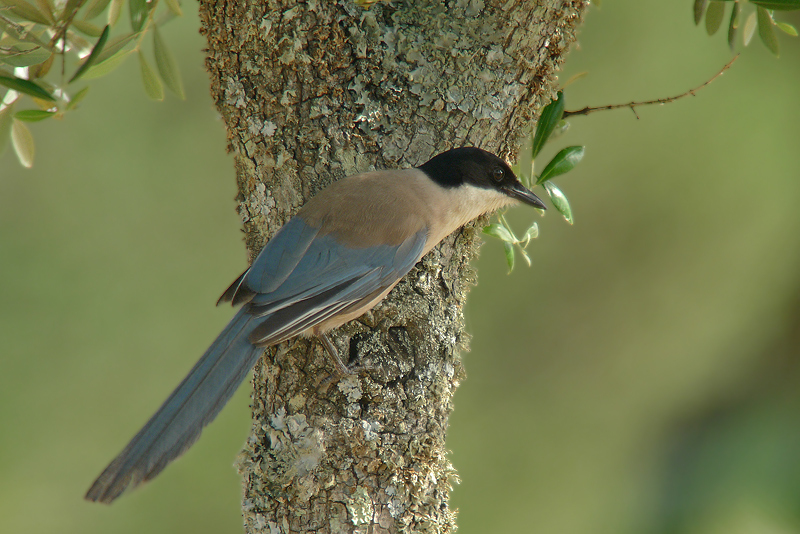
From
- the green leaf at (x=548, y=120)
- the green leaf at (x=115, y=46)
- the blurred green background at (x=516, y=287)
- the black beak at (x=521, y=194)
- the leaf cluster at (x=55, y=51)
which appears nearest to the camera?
the leaf cluster at (x=55, y=51)

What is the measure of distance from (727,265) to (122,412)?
3.37 m

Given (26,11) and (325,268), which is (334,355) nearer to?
(325,268)

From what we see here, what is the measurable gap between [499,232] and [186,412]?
858 mm

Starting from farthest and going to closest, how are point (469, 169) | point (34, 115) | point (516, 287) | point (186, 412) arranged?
1. point (516, 287)
2. point (469, 169)
3. point (34, 115)
4. point (186, 412)

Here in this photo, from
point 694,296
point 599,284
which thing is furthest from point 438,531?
point 694,296

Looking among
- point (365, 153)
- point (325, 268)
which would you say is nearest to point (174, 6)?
point (365, 153)

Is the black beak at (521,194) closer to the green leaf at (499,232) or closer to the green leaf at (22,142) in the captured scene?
the green leaf at (499,232)

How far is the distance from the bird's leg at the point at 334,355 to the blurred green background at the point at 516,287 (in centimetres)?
209

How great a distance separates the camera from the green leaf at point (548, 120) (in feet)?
5.53

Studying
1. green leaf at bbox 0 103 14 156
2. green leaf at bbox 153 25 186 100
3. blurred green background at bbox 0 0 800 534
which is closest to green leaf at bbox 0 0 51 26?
green leaf at bbox 153 25 186 100

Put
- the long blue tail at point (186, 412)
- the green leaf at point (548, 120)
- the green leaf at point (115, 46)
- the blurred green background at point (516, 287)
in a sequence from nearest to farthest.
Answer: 1. the long blue tail at point (186, 412)
2. the green leaf at point (115, 46)
3. the green leaf at point (548, 120)
4. the blurred green background at point (516, 287)

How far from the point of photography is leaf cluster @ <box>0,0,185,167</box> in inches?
55.5

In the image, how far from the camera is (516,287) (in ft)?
12.0

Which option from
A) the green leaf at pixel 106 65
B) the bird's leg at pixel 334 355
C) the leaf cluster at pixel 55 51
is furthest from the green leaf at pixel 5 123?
the bird's leg at pixel 334 355
